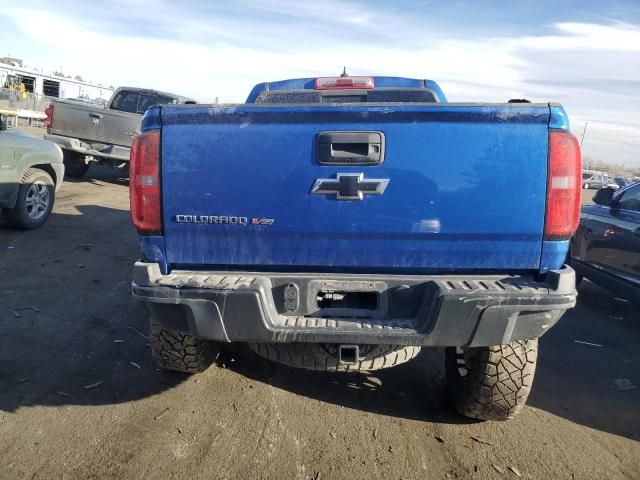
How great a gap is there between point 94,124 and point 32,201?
3860 mm

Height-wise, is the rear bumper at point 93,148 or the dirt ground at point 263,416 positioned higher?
the rear bumper at point 93,148

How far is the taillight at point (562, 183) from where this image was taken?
2.57 m

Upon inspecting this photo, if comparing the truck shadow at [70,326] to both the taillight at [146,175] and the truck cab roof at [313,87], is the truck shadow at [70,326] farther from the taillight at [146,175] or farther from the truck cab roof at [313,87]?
the truck cab roof at [313,87]

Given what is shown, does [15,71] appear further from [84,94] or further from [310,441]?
[310,441]

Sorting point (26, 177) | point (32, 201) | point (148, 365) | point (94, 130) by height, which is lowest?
point (148, 365)

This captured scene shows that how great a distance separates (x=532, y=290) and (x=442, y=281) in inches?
17.3

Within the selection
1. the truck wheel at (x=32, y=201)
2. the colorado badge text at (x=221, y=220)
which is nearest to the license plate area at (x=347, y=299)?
the colorado badge text at (x=221, y=220)

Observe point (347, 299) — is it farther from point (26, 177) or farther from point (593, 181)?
point (593, 181)

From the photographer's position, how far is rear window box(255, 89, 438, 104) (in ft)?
13.4

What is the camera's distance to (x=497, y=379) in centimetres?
296

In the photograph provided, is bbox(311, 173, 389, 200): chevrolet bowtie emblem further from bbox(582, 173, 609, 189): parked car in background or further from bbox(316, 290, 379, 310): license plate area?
bbox(582, 173, 609, 189): parked car in background

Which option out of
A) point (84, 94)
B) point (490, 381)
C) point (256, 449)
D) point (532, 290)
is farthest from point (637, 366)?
point (84, 94)

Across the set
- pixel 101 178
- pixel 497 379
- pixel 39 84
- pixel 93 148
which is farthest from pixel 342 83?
pixel 39 84

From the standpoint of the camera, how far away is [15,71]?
120 ft
